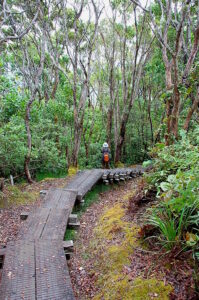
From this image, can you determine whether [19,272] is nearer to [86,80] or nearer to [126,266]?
[126,266]

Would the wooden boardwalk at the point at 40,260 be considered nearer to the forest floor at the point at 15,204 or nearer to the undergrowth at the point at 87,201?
the undergrowth at the point at 87,201

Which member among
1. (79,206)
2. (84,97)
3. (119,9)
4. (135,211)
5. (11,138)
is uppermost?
(119,9)

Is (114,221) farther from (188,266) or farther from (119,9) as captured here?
(119,9)

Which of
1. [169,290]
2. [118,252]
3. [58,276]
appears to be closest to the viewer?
[169,290]

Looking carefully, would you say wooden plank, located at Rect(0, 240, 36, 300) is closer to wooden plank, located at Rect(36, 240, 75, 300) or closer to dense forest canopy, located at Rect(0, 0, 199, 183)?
wooden plank, located at Rect(36, 240, 75, 300)

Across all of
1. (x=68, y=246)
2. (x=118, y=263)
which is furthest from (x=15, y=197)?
(x=118, y=263)

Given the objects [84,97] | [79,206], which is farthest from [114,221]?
[84,97]

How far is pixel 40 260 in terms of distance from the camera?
3.16 metres

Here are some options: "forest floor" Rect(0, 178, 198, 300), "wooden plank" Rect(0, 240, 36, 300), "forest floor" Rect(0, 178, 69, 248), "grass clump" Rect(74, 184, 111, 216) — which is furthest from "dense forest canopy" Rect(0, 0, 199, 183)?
"wooden plank" Rect(0, 240, 36, 300)

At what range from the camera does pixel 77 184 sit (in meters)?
6.89

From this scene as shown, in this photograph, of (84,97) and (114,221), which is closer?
(114,221)

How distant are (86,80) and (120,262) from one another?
7714mm

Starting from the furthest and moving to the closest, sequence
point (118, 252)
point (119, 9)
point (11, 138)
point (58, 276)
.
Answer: point (119, 9)
point (11, 138)
point (118, 252)
point (58, 276)

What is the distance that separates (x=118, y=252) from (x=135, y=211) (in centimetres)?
132
